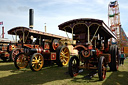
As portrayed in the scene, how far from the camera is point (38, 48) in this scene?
7320mm

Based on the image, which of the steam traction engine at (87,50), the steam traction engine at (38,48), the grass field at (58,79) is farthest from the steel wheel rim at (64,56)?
the grass field at (58,79)

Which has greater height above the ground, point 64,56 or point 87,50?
point 87,50

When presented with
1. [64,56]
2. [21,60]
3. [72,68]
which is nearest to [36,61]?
[21,60]

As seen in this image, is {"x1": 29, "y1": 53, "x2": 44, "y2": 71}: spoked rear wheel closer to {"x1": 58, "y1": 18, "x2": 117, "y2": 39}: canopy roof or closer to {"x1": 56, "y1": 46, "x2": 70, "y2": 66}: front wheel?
{"x1": 56, "y1": 46, "x2": 70, "y2": 66}: front wheel

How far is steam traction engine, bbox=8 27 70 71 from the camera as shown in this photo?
23.8ft

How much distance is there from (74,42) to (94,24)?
1.13 meters

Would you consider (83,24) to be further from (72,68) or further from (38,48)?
(38,48)

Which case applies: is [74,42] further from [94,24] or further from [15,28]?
[15,28]

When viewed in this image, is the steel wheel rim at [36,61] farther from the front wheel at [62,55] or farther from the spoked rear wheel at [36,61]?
the front wheel at [62,55]

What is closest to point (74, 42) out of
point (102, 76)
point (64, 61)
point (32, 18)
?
point (102, 76)

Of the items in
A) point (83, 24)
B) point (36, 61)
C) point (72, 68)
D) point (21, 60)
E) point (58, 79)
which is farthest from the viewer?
point (21, 60)

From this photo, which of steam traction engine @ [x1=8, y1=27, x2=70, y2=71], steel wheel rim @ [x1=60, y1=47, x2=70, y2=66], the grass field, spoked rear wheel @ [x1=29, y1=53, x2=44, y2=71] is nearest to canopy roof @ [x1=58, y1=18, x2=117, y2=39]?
spoked rear wheel @ [x1=29, y1=53, x2=44, y2=71]

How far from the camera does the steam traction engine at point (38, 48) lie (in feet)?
23.8

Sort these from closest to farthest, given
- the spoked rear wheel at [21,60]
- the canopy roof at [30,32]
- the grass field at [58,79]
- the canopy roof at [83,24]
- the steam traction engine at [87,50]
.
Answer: the grass field at [58,79], the steam traction engine at [87,50], the canopy roof at [83,24], the spoked rear wheel at [21,60], the canopy roof at [30,32]
